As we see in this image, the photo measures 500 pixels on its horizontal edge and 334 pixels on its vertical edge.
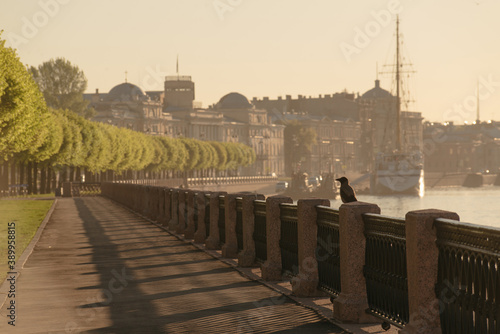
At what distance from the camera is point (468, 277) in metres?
9.11

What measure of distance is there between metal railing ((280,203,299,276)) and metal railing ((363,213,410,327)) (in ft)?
12.3

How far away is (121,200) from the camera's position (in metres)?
64.2

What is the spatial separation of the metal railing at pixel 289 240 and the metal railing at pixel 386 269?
12.3 ft

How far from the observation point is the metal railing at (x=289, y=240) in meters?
15.9

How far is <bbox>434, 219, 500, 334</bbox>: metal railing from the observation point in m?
8.55

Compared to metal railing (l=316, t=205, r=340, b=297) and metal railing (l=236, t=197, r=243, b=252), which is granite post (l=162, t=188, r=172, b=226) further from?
metal railing (l=316, t=205, r=340, b=297)

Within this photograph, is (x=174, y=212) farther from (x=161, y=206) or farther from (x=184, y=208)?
(x=161, y=206)

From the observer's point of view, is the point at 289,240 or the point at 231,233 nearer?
the point at 289,240

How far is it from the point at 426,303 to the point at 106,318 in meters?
4.61

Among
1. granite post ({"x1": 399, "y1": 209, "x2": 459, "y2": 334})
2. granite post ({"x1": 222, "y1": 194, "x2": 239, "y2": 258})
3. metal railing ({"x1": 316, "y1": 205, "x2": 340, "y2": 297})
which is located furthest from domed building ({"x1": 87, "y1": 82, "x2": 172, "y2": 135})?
granite post ({"x1": 399, "y1": 209, "x2": 459, "y2": 334})

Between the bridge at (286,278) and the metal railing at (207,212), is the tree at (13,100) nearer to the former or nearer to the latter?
the metal railing at (207,212)

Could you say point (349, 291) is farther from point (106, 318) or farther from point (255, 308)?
point (106, 318)

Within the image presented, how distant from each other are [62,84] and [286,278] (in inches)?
5872

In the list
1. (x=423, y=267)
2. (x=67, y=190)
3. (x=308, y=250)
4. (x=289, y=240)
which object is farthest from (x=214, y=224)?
(x=67, y=190)
